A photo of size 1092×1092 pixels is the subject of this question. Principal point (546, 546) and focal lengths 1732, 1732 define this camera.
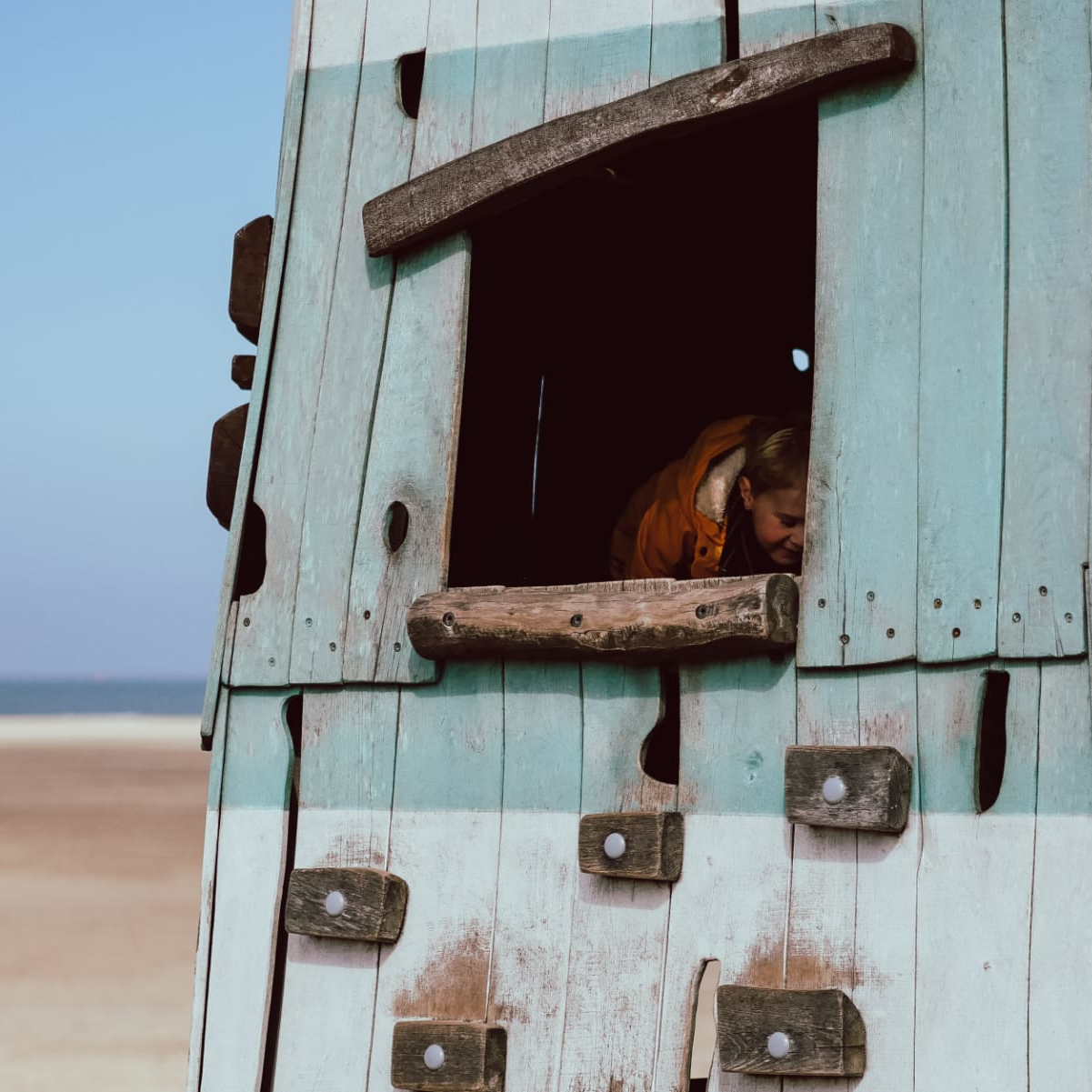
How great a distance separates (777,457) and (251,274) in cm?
147

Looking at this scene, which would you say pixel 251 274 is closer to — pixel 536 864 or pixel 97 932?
pixel 536 864

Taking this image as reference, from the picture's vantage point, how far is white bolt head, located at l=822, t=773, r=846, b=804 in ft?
11.3

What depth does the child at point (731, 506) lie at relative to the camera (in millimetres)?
4375

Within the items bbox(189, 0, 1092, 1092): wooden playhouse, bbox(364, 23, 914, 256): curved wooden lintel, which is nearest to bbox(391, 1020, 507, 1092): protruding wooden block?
bbox(189, 0, 1092, 1092): wooden playhouse

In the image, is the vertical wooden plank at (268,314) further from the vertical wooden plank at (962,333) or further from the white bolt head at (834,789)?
the vertical wooden plank at (962,333)

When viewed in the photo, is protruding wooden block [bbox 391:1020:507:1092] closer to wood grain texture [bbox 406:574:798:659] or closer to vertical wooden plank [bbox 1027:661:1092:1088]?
wood grain texture [bbox 406:574:798:659]

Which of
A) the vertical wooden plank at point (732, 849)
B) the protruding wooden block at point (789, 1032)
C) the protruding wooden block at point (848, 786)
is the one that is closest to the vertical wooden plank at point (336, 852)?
the vertical wooden plank at point (732, 849)

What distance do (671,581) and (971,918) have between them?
927 millimetres

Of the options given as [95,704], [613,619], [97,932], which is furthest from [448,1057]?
[95,704]

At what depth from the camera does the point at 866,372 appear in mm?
3564

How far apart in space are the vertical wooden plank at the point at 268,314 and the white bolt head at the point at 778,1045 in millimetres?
1591

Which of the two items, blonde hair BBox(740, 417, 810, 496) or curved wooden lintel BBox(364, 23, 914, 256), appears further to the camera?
blonde hair BBox(740, 417, 810, 496)

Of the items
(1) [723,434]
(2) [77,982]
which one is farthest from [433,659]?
(2) [77,982]

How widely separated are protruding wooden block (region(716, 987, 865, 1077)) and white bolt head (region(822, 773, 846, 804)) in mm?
371
